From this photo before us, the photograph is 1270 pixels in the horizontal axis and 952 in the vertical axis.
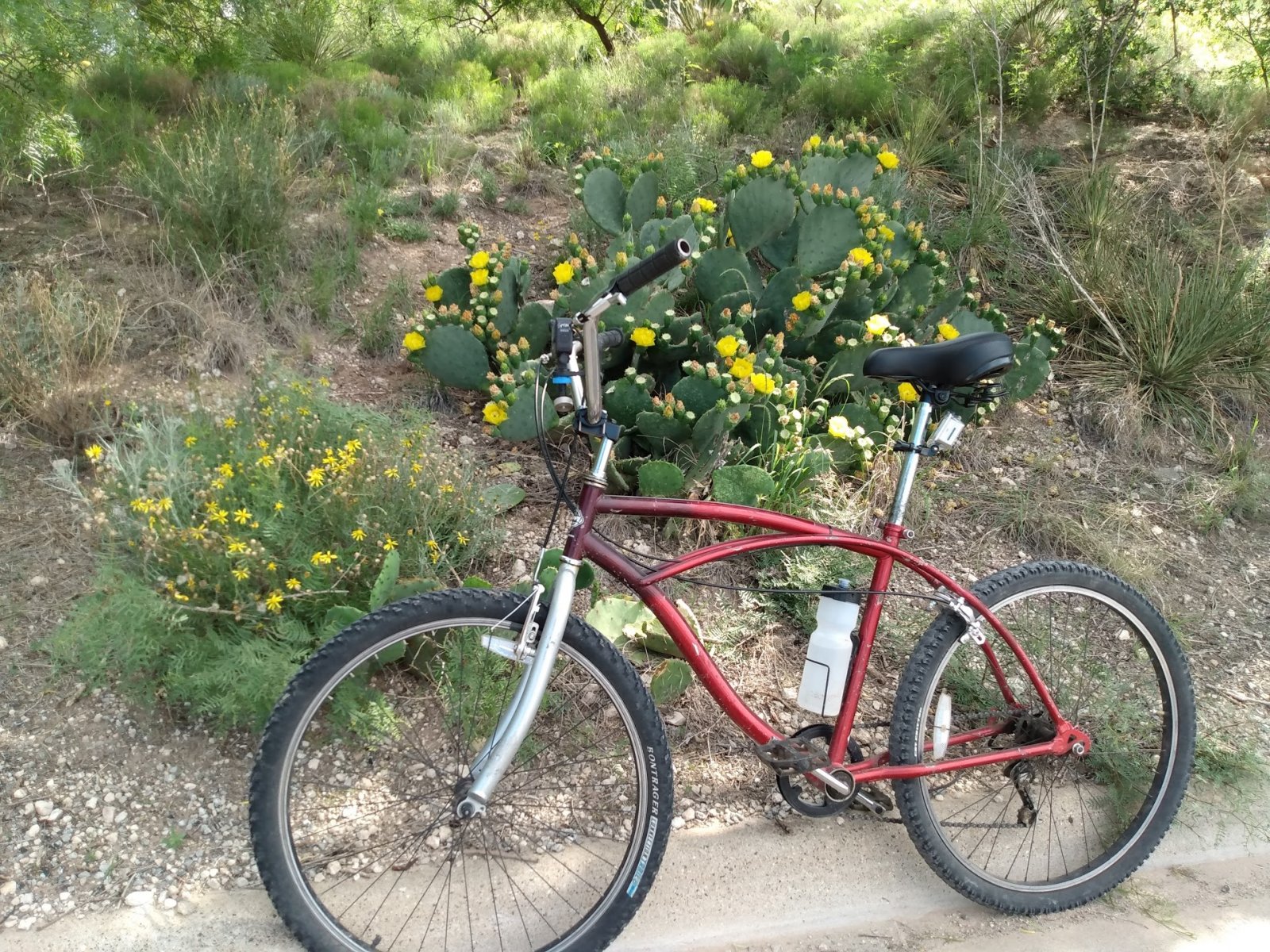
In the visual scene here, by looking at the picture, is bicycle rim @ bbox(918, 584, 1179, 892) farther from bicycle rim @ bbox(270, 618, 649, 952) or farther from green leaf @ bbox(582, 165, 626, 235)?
green leaf @ bbox(582, 165, 626, 235)

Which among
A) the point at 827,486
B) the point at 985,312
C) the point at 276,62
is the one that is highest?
the point at 276,62

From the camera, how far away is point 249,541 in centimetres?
269

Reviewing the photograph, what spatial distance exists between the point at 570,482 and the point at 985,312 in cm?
184

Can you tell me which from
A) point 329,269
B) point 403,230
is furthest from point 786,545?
point 403,230

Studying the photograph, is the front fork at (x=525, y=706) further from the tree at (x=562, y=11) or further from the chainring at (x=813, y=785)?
the tree at (x=562, y=11)

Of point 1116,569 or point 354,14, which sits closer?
point 1116,569

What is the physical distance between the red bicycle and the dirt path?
0.37 feet

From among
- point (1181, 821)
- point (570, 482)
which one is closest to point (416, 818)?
point (570, 482)

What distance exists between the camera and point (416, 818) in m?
2.64

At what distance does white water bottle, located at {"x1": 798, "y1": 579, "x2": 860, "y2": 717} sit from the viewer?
2408 millimetres

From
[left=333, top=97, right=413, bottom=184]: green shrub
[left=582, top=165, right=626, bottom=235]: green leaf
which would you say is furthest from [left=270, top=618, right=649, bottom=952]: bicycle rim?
[left=333, top=97, right=413, bottom=184]: green shrub

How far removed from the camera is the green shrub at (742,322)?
3354mm

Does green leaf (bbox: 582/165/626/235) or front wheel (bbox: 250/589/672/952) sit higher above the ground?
green leaf (bbox: 582/165/626/235)

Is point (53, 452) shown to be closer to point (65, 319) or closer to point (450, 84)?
point (65, 319)
